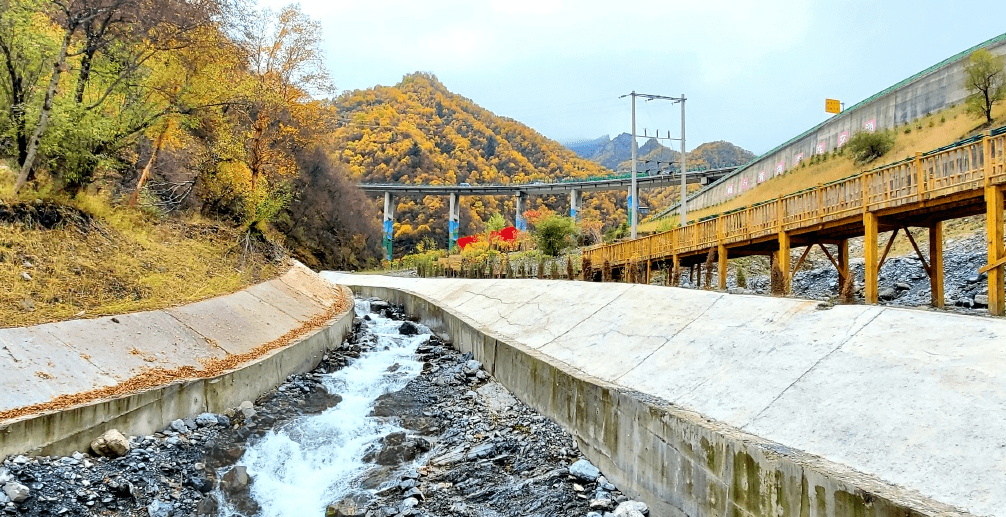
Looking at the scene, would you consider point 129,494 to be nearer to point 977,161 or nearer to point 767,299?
point 767,299

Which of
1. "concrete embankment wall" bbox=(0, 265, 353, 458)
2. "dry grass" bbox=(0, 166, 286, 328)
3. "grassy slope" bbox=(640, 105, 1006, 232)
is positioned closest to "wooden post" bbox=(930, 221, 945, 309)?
"concrete embankment wall" bbox=(0, 265, 353, 458)

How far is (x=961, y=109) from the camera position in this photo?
88.6 feet

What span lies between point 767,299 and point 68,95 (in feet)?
47.6

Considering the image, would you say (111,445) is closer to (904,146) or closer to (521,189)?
(904,146)

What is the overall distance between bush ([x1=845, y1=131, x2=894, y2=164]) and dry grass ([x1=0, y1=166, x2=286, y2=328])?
33.6 m

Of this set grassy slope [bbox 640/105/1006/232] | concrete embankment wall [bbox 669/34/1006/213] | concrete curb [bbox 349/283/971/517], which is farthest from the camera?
concrete embankment wall [bbox 669/34/1006/213]

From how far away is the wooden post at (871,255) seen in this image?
999 cm

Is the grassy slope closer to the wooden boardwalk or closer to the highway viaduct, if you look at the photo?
the wooden boardwalk

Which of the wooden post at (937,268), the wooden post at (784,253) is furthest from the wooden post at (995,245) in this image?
the wooden post at (784,253)

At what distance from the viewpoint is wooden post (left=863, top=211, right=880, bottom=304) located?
999cm

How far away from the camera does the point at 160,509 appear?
18.3 feet

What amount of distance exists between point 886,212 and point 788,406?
696cm

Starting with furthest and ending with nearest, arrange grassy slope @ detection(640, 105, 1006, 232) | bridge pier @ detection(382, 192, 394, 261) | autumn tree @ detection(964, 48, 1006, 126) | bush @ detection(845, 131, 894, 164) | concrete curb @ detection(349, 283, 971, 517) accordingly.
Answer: bridge pier @ detection(382, 192, 394, 261)
bush @ detection(845, 131, 894, 164)
grassy slope @ detection(640, 105, 1006, 232)
autumn tree @ detection(964, 48, 1006, 126)
concrete curb @ detection(349, 283, 971, 517)

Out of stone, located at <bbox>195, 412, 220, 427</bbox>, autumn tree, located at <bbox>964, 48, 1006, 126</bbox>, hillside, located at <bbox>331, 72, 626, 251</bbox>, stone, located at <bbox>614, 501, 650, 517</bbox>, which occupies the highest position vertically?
hillside, located at <bbox>331, 72, 626, 251</bbox>
